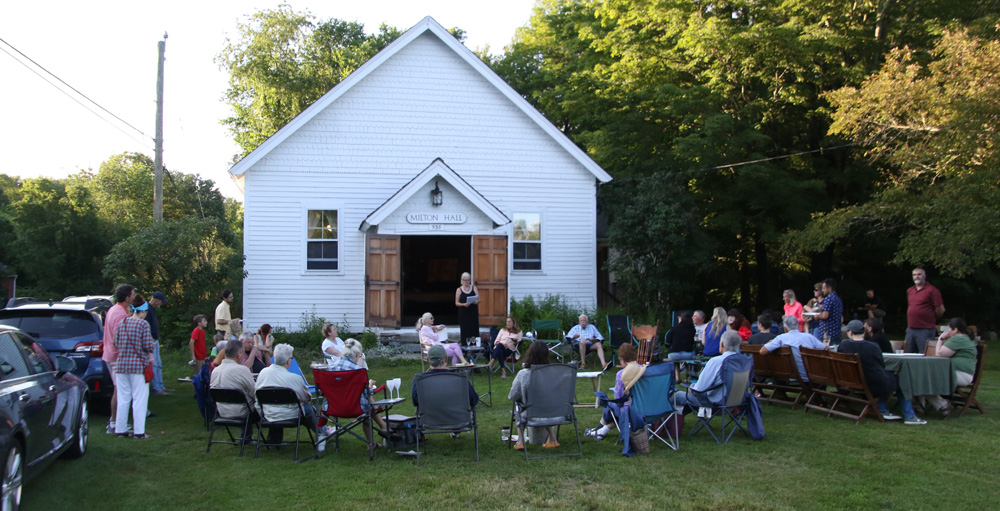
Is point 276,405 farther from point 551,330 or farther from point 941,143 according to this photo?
point 941,143

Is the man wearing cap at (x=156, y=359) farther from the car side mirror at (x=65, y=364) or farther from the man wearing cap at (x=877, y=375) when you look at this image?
the man wearing cap at (x=877, y=375)

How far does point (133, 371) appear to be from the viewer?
8.15 meters

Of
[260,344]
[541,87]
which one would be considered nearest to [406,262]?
[541,87]

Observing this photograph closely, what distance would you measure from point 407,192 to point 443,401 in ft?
30.1

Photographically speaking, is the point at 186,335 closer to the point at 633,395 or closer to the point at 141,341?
the point at 141,341

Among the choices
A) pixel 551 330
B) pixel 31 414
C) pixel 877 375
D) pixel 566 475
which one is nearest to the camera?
pixel 31 414

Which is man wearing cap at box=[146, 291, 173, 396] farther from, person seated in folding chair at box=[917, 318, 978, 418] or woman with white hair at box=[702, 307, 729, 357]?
person seated in folding chair at box=[917, 318, 978, 418]

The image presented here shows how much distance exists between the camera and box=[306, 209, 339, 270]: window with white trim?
659 inches

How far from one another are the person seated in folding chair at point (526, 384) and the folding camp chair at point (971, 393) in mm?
5421

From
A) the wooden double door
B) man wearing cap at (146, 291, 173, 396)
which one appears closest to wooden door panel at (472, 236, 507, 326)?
the wooden double door

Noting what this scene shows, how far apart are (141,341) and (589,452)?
5.07 metres

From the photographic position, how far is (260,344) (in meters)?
10.4

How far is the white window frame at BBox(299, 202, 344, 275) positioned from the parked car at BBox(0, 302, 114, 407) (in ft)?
24.2

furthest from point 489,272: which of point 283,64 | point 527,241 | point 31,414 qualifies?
point 283,64
